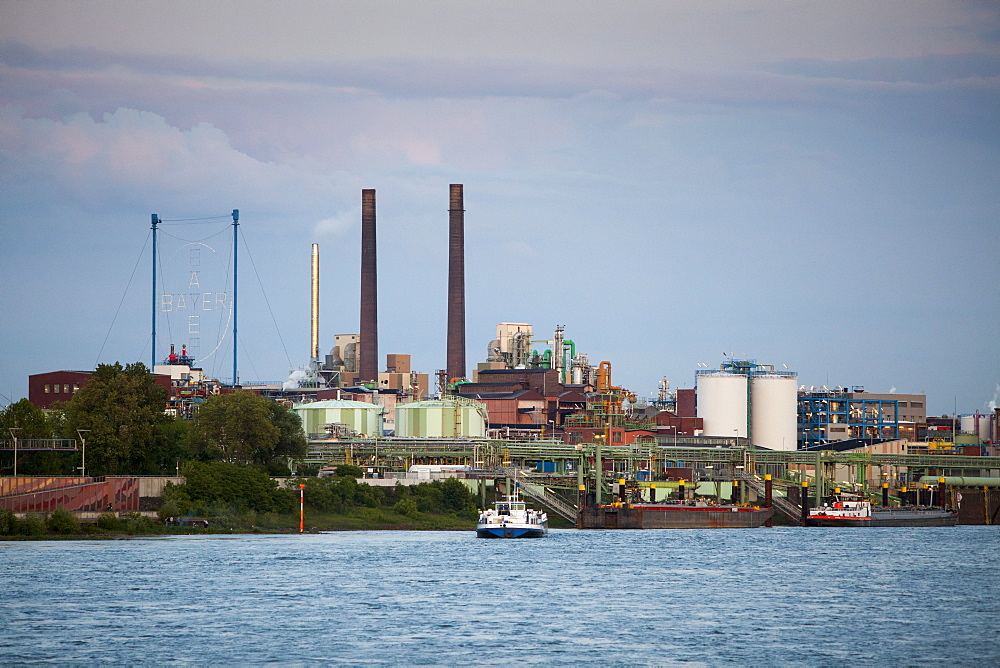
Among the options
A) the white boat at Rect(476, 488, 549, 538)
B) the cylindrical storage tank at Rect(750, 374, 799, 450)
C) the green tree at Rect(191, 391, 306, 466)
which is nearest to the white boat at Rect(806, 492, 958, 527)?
the cylindrical storage tank at Rect(750, 374, 799, 450)

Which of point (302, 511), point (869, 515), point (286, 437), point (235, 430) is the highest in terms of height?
point (235, 430)

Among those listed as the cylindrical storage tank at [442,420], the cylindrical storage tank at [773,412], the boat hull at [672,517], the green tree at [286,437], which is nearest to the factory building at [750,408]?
the cylindrical storage tank at [773,412]

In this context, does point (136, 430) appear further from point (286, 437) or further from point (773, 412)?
point (773, 412)

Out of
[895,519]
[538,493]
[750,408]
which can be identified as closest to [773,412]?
[750,408]

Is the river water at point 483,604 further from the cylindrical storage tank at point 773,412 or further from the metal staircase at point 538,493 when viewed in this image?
the cylindrical storage tank at point 773,412

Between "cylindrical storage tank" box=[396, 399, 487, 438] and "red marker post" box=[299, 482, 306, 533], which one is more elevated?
"cylindrical storage tank" box=[396, 399, 487, 438]

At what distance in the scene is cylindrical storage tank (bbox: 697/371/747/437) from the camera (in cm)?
19550

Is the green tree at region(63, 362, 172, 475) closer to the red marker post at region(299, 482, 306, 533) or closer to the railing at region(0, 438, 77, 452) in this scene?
the railing at region(0, 438, 77, 452)

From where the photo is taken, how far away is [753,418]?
198 metres

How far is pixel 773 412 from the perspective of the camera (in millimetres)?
197625

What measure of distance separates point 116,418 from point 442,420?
67.8 meters

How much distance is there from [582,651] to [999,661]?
15.2 metres

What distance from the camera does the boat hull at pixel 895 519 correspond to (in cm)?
14788

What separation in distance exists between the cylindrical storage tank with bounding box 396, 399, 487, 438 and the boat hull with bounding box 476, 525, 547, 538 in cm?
5723
